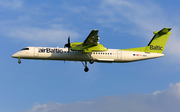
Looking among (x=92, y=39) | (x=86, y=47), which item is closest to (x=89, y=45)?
(x=86, y=47)

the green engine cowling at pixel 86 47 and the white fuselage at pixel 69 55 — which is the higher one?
the green engine cowling at pixel 86 47

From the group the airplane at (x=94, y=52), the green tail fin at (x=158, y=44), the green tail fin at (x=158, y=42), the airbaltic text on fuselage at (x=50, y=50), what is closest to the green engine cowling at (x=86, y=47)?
the airplane at (x=94, y=52)

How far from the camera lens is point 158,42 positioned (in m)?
33.6

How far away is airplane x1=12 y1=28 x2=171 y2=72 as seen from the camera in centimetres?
3084

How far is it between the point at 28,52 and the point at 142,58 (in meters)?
13.6

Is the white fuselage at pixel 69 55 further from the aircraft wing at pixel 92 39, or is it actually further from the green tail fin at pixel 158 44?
the green tail fin at pixel 158 44

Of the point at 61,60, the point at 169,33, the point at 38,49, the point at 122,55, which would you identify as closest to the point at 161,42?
the point at 169,33

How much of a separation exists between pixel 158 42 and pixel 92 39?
30.1 feet

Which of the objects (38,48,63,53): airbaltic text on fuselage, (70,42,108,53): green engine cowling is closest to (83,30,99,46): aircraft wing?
(70,42,108,53): green engine cowling

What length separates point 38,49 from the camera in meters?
31.8

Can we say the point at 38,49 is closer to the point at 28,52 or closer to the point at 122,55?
the point at 28,52

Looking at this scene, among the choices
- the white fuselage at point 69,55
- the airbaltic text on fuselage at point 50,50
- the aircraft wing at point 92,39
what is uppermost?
the aircraft wing at point 92,39

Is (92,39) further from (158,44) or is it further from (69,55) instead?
(158,44)

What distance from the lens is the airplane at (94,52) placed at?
30.8 meters
